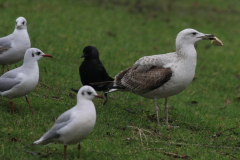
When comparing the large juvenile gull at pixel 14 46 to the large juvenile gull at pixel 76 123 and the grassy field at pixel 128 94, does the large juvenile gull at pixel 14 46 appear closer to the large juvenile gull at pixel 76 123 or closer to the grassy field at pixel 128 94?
Answer: the grassy field at pixel 128 94

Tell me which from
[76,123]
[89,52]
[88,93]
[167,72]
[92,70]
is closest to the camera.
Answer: [76,123]

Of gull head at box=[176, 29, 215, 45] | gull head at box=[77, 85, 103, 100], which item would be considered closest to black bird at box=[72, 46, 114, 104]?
gull head at box=[176, 29, 215, 45]

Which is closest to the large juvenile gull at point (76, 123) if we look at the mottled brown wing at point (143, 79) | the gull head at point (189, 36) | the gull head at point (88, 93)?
the gull head at point (88, 93)

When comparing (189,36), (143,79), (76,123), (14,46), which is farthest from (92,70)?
(76,123)

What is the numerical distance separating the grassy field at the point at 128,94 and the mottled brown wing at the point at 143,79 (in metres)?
0.66

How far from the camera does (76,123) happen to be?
15.7 ft

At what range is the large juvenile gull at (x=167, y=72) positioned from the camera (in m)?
6.66

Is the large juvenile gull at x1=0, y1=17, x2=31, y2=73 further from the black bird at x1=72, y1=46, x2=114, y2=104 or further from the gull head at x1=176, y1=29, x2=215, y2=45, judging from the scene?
the gull head at x1=176, y1=29, x2=215, y2=45

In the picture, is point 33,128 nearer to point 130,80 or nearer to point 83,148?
point 83,148

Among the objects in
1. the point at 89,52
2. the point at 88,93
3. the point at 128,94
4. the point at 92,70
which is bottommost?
the point at 128,94

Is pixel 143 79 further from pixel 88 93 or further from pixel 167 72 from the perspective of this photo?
pixel 88 93

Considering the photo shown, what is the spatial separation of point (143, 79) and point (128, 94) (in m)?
2.04

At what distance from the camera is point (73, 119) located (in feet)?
15.9

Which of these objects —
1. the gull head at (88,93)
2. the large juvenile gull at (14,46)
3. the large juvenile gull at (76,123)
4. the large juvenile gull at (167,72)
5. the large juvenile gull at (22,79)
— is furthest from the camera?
the large juvenile gull at (14,46)
